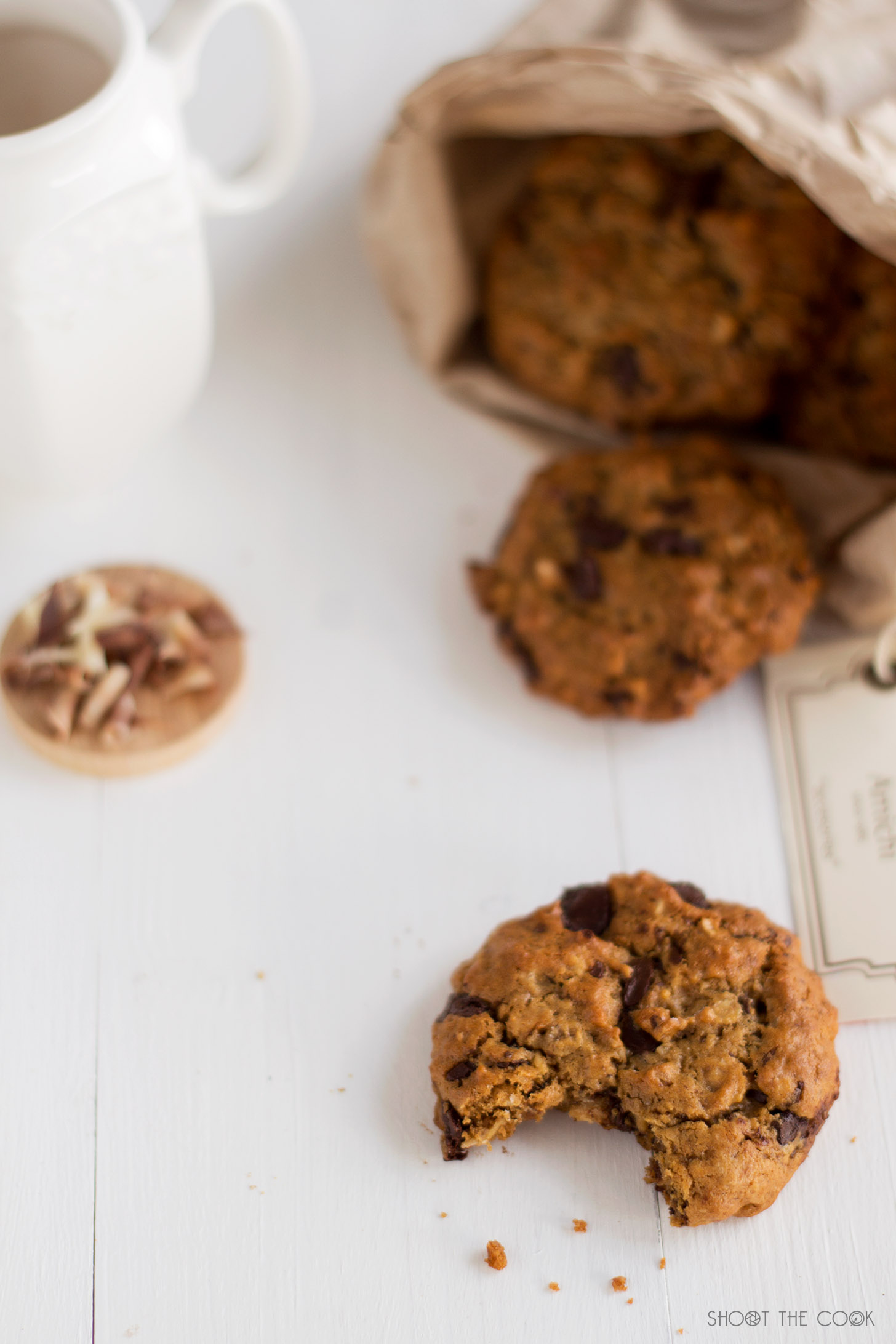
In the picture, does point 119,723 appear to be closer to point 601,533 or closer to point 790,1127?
point 601,533

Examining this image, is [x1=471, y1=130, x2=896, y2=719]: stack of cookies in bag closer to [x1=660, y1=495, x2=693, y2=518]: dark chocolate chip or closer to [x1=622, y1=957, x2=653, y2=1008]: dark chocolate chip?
[x1=660, y1=495, x2=693, y2=518]: dark chocolate chip

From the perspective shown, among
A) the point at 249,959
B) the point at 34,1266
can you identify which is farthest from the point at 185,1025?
the point at 34,1266

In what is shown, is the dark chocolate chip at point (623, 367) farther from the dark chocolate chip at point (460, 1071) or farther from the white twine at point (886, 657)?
the dark chocolate chip at point (460, 1071)

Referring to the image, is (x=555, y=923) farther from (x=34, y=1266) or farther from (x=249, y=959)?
(x=34, y=1266)

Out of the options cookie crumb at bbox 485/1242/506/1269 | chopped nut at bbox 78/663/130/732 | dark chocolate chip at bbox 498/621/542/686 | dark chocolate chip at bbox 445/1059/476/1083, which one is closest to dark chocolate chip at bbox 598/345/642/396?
dark chocolate chip at bbox 498/621/542/686

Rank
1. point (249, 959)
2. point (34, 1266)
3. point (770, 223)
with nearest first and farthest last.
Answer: point (34, 1266) < point (249, 959) < point (770, 223)

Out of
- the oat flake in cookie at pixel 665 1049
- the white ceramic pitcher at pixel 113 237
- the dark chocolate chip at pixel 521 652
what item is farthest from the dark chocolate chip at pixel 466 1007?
the white ceramic pitcher at pixel 113 237
